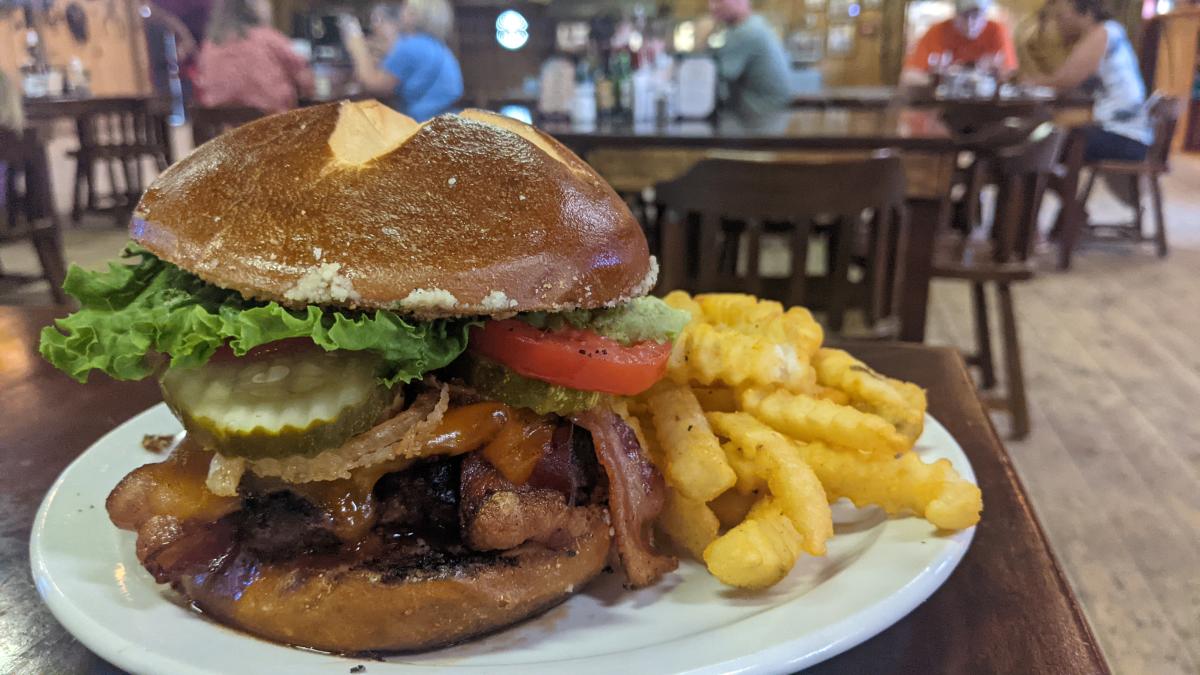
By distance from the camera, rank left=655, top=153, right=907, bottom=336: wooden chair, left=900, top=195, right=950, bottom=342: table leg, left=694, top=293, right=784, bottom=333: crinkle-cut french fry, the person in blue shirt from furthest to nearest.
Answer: the person in blue shirt, left=900, top=195, right=950, bottom=342: table leg, left=655, top=153, right=907, bottom=336: wooden chair, left=694, top=293, right=784, bottom=333: crinkle-cut french fry

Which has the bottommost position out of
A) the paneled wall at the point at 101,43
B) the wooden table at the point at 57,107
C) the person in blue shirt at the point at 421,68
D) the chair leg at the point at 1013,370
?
the chair leg at the point at 1013,370

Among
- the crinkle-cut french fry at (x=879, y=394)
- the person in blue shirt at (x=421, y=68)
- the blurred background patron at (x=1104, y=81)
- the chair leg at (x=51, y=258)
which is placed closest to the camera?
the crinkle-cut french fry at (x=879, y=394)

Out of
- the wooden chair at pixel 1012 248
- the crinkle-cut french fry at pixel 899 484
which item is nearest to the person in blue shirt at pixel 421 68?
the wooden chair at pixel 1012 248

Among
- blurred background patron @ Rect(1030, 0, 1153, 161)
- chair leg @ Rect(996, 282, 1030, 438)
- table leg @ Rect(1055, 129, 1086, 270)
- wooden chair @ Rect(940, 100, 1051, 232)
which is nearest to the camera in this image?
chair leg @ Rect(996, 282, 1030, 438)

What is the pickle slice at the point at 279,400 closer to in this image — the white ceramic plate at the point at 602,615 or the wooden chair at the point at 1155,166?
the white ceramic plate at the point at 602,615

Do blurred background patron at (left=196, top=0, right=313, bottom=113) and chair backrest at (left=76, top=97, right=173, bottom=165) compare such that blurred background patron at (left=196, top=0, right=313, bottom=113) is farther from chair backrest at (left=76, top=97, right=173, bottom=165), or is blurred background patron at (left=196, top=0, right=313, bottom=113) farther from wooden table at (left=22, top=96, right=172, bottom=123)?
chair backrest at (left=76, top=97, right=173, bottom=165)

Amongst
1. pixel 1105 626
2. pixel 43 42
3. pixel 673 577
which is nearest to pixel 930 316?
pixel 1105 626

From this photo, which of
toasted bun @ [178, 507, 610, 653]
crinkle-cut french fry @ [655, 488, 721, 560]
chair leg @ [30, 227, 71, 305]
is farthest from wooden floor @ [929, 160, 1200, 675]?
chair leg @ [30, 227, 71, 305]

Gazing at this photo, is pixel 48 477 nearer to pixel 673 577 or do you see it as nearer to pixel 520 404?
pixel 520 404
